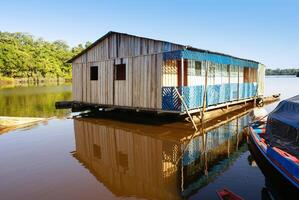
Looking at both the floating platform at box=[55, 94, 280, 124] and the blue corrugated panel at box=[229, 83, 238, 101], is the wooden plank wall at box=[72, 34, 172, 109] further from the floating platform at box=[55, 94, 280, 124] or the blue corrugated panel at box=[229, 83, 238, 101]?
the blue corrugated panel at box=[229, 83, 238, 101]

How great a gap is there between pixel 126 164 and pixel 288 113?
622 cm

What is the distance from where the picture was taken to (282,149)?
8.74m

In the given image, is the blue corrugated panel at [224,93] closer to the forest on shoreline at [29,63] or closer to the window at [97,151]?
the window at [97,151]

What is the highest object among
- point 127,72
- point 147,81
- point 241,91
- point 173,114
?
point 127,72

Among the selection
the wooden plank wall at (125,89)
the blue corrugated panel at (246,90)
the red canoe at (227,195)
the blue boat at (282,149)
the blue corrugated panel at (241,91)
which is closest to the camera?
the red canoe at (227,195)

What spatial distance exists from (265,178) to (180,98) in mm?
7099

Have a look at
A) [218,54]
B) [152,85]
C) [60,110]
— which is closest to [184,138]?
[152,85]

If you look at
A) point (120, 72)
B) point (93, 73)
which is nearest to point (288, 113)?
point (120, 72)

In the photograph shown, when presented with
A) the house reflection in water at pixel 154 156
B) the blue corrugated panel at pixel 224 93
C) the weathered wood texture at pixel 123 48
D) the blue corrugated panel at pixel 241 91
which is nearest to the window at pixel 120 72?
the weathered wood texture at pixel 123 48

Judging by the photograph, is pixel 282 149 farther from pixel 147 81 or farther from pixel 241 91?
pixel 241 91

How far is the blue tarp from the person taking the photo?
28.9 feet

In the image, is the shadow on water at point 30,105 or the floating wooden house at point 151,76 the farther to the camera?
the shadow on water at point 30,105

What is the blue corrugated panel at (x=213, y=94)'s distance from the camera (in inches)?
705

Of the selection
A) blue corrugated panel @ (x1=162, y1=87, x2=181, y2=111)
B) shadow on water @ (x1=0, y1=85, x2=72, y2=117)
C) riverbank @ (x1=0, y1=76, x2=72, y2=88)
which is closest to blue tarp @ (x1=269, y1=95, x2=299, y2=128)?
blue corrugated panel @ (x1=162, y1=87, x2=181, y2=111)
